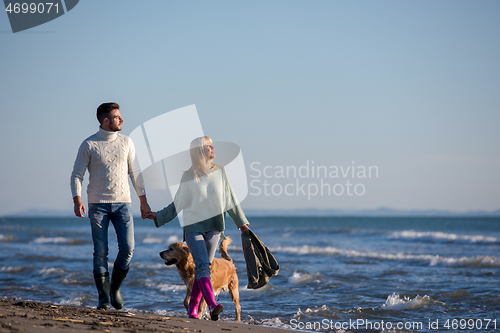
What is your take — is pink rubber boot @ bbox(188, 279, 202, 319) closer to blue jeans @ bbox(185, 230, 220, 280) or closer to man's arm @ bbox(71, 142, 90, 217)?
blue jeans @ bbox(185, 230, 220, 280)

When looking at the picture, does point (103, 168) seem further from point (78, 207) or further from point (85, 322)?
point (85, 322)

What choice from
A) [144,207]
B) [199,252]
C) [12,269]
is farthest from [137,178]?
[12,269]

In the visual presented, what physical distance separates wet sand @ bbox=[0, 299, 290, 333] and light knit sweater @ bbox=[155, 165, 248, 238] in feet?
3.15

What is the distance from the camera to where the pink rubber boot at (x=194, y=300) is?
15.5ft

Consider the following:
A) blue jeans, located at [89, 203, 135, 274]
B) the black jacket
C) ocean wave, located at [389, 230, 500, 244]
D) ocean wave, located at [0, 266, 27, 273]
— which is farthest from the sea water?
ocean wave, located at [389, 230, 500, 244]

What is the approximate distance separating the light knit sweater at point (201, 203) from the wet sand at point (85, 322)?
96cm

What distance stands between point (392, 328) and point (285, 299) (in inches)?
93.9

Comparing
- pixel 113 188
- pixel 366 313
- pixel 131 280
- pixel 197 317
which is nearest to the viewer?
pixel 113 188

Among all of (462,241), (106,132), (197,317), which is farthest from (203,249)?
(462,241)

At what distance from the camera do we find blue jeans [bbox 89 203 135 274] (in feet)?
14.4

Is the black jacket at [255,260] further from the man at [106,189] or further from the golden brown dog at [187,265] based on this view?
the man at [106,189]

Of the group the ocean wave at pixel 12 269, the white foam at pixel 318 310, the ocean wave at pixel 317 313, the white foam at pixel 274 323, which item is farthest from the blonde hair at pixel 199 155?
the ocean wave at pixel 12 269

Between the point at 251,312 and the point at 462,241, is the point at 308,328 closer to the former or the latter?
the point at 251,312

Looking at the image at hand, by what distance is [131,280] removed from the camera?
925 cm
